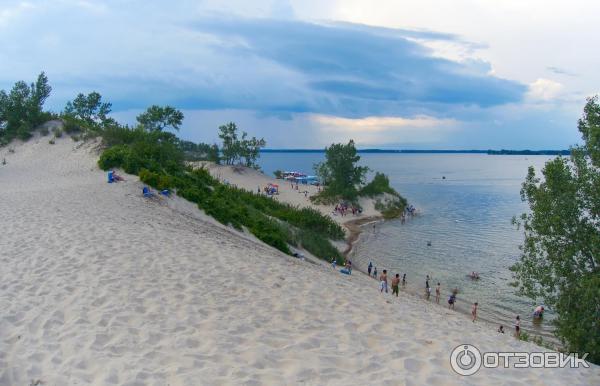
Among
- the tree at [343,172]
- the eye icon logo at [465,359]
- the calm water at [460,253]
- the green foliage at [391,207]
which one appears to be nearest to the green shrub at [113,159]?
the calm water at [460,253]

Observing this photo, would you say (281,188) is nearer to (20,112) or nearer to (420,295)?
(20,112)

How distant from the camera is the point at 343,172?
6197 cm

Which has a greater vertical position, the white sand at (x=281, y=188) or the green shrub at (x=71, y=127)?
the green shrub at (x=71, y=127)

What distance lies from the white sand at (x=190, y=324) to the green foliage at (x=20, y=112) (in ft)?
104

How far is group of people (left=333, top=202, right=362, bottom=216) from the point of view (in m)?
57.1

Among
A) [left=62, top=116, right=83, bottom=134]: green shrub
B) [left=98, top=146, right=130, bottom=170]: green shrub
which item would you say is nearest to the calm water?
[left=98, top=146, right=130, bottom=170]: green shrub

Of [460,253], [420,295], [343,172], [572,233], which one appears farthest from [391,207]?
[572,233]

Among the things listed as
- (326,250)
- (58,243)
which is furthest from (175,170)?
(58,243)

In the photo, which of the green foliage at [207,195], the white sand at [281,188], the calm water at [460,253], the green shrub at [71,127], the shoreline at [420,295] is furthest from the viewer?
the white sand at [281,188]

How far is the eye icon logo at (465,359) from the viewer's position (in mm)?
6684

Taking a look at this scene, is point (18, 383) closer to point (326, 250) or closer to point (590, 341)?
point (590, 341)

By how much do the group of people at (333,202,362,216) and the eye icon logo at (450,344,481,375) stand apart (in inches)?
1922

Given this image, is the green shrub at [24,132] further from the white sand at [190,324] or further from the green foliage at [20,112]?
the white sand at [190,324]

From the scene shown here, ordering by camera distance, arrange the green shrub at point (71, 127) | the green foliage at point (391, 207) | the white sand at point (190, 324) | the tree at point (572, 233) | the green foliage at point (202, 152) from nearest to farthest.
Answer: the white sand at point (190, 324)
the tree at point (572, 233)
the green shrub at point (71, 127)
the green foliage at point (391, 207)
the green foliage at point (202, 152)
